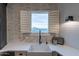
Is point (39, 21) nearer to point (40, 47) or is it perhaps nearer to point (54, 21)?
point (54, 21)

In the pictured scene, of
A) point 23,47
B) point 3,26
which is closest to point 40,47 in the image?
point 23,47

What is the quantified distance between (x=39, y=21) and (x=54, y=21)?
0.49 feet

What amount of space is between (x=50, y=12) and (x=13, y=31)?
0.41 meters

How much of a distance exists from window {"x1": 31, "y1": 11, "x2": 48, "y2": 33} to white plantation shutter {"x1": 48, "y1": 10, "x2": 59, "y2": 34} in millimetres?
42

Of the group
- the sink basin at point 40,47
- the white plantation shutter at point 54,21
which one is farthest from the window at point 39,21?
the sink basin at point 40,47

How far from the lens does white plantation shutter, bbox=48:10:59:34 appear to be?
3.74 ft

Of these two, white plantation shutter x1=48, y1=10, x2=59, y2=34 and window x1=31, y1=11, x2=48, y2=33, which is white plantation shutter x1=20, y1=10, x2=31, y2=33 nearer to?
window x1=31, y1=11, x2=48, y2=33

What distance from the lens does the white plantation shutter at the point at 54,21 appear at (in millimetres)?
1141

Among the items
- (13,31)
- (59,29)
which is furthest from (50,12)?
(13,31)

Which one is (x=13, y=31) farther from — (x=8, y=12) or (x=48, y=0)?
(x=48, y=0)

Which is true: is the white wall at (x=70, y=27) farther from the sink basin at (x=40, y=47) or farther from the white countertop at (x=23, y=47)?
the sink basin at (x=40, y=47)

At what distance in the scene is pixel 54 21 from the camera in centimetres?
115

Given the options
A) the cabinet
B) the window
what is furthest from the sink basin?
the cabinet

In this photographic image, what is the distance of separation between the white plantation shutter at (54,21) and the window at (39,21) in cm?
4
